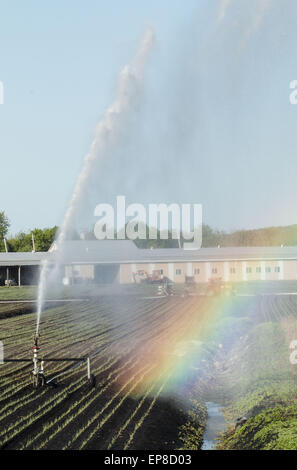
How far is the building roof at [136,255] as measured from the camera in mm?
92750

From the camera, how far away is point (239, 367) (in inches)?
1156

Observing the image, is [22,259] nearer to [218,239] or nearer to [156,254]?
[156,254]

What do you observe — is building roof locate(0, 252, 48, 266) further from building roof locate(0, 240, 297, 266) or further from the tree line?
the tree line

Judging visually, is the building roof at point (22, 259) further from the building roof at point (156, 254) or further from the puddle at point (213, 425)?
the puddle at point (213, 425)

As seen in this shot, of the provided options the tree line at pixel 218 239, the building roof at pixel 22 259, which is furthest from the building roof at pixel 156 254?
the tree line at pixel 218 239

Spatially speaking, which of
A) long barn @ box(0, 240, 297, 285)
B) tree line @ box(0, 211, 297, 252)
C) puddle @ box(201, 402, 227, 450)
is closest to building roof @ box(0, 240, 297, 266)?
long barn @ box(0, 240, 297, 285)

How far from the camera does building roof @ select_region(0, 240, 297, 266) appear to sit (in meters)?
92.8

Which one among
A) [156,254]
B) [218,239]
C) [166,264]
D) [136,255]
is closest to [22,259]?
[136,255]

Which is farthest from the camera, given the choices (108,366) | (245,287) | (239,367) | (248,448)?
(245,287)

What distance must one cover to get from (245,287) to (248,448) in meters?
64.9

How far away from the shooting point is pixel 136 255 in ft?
327
